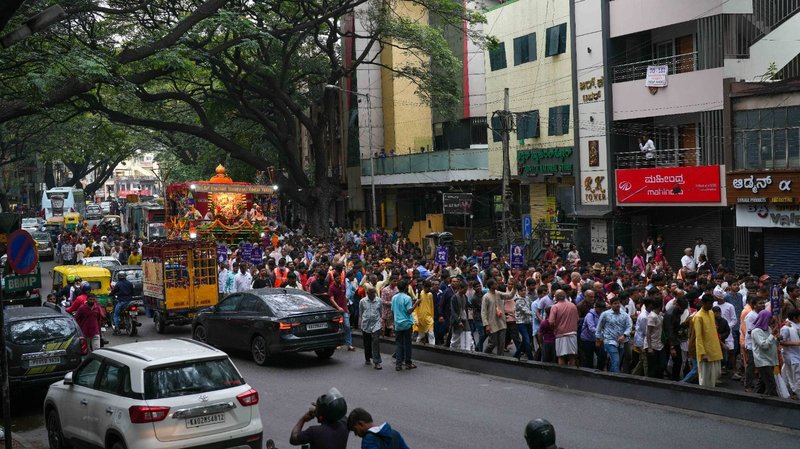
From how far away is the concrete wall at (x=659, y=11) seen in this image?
24578 millimetres

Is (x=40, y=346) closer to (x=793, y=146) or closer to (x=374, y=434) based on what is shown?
(x=374, y=434)

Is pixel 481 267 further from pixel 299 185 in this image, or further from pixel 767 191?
pixel 299 185

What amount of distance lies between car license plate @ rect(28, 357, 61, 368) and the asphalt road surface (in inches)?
34.1

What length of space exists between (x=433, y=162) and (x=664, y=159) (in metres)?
12.6

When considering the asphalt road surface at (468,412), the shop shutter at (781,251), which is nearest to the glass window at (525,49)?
the shop shutter at (781,251)

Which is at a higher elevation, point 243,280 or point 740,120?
point 740,120

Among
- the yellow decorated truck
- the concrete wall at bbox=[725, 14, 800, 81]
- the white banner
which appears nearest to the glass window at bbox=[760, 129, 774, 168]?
the white banner

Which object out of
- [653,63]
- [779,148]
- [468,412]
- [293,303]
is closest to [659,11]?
[653,63]

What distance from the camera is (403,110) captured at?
42.9 meters

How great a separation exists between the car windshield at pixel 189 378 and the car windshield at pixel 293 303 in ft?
19.9

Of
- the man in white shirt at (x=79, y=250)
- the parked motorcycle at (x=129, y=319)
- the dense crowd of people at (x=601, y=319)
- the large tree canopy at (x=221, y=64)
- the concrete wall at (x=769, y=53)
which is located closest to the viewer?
the dense crowd of people at (x=601, y=319)

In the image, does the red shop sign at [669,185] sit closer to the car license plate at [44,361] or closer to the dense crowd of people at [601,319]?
the dense crowd of people at [601,319]

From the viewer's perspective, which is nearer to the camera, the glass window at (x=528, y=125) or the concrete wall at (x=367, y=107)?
the glass window at (x=528, y=125)

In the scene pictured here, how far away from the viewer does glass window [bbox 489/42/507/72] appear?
33.8 metres
